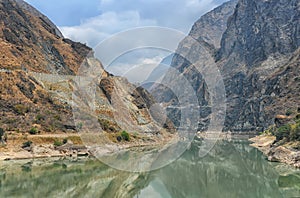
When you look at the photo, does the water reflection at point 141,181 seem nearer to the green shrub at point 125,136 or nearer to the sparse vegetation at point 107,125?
the sparse vegetation at point 107,125

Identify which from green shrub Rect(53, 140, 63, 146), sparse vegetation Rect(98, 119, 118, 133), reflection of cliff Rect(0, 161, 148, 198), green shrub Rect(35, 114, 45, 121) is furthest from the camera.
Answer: sparse vegetation Rect(98, 119, 118, 133)

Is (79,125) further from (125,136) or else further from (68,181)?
(68,181)

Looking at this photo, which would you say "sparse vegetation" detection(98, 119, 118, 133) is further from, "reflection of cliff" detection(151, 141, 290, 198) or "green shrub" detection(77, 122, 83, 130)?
"reflection of cliff" detection(151, 141, 290, 198)

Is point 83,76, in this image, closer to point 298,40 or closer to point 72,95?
point 72,95

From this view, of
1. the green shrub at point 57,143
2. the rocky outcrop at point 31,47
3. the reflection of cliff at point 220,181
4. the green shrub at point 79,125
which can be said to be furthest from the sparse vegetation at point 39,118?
the reflection of cliff at point 220,181

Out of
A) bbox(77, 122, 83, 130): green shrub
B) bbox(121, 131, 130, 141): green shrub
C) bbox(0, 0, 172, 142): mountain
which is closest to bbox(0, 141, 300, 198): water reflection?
bbox(77, 122, 83, 130): green shrub

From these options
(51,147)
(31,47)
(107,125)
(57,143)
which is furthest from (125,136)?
(31,47)
